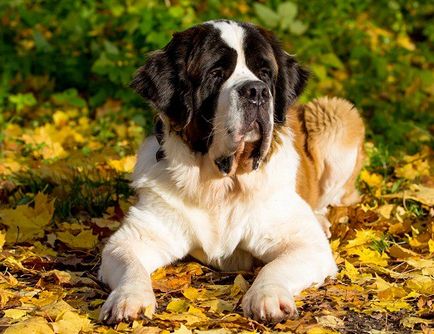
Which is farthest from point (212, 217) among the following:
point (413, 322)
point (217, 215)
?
point (413, 322)

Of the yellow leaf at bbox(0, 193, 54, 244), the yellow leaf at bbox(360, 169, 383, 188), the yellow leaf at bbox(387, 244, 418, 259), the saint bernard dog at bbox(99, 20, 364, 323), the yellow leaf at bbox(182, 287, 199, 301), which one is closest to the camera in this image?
the yellow leaf at bbox(182, 287, 199, 301)

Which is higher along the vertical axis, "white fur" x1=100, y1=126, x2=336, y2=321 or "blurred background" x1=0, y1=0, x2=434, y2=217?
"white fur" x1=100, y1=126, x2=336, y2=321

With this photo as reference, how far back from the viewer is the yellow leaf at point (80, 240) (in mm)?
4824

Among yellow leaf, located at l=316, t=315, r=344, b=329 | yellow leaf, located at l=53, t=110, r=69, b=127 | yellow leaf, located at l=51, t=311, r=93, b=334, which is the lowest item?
yellow leaf, located at l=53, t=110, r=69, b=127

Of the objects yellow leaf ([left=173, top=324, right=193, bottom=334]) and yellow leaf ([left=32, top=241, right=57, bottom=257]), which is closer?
yellow leaf ([left=173, top=324, right=193, bottom=334])

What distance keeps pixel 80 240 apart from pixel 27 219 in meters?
0.44

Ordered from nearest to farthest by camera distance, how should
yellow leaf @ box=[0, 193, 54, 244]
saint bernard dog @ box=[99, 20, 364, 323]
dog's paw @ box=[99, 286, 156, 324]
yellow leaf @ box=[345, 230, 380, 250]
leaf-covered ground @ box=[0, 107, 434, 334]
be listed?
dog's paw @ box=[99, 286, 156, 324] < leaf-covered ground @ box=[0, 107, 434, 334] < saint bernard dog @ box=[99, 20, 364, 323] < yellow leaf @ box=[345, 230, 380, 250] < yellow leaf @ box=[0, 193, 54, 244]

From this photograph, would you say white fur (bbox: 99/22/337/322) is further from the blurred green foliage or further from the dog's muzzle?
the blurred green foliage

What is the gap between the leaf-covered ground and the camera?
11.7 ft

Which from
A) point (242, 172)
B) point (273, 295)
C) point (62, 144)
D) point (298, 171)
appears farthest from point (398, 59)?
point (273, 295)

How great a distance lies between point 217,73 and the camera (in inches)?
163

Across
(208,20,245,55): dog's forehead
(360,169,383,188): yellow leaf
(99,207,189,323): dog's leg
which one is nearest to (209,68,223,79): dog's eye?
(208,20,245,55): dog's forehead

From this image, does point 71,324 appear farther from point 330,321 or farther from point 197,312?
point 330,321

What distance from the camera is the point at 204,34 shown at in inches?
165
